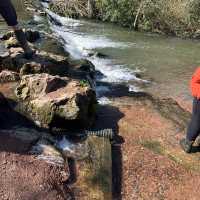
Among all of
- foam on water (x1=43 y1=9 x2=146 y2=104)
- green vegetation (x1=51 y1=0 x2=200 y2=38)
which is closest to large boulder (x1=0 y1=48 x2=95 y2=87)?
foam on water (x1=43 y1=9 x2=146 y2=104)

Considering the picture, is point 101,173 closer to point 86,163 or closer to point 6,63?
point 86,163

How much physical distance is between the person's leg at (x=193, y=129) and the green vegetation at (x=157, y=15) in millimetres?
16117

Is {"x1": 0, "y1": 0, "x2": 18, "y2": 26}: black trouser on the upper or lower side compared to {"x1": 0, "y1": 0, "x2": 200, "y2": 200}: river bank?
upper

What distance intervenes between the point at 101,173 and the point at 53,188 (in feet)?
3.17

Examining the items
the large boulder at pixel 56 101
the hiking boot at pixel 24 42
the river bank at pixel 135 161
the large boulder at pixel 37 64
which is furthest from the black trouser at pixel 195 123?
the hiking boot at pixel 24 42

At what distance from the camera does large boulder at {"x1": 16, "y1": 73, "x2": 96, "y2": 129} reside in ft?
27.5

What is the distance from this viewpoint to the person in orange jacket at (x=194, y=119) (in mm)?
7969

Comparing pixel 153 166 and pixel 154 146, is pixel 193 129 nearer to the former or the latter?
pixel 154 146

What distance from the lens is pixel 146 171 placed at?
7.57 metres

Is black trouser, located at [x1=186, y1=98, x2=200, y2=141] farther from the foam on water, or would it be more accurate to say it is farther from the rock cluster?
the foam on water

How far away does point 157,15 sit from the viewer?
2445 centimetres

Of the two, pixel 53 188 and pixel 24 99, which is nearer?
pixel 53 188

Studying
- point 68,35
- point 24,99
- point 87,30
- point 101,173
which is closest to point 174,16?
point 87,30

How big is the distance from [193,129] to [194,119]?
0.19 m
